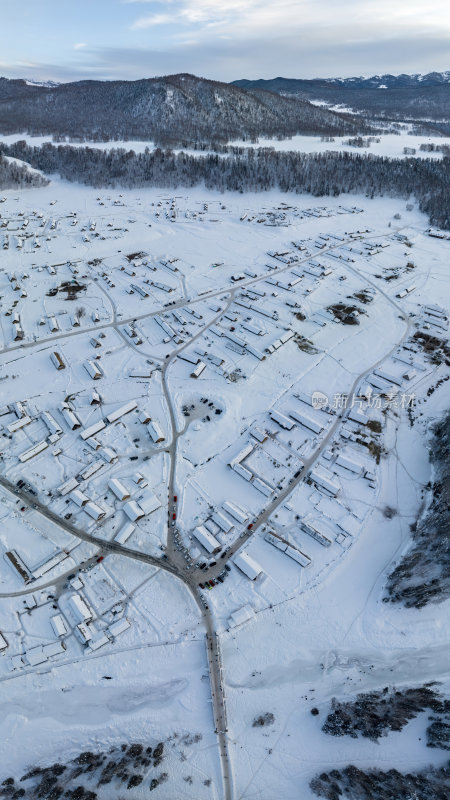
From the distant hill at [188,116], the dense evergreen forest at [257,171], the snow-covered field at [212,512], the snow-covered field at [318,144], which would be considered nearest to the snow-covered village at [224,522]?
the snow-covered field at [212,512]

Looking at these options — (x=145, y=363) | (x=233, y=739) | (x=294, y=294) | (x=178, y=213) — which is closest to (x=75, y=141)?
(x=178, y=213)

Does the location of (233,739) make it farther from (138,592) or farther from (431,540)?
(431,540)

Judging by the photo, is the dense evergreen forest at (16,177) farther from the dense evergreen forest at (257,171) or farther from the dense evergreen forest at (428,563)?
the dense evergreen forest at (428,563)

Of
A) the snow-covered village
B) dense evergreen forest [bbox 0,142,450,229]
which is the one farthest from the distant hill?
the snow-covered village

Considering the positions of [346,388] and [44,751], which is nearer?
[44,751]

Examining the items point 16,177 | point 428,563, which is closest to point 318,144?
point 16,177

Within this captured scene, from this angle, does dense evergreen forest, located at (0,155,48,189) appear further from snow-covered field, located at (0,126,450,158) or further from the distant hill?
the distant hill

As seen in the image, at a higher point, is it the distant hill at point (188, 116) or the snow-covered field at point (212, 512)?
the distant hill at point (188, 116)
